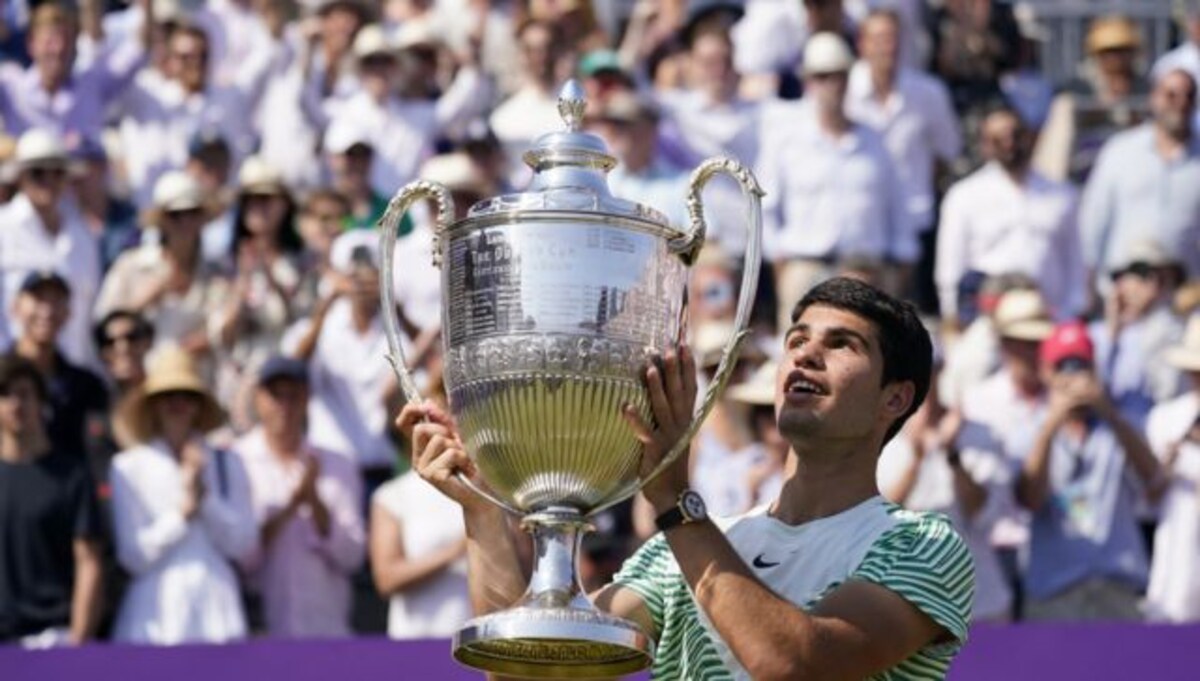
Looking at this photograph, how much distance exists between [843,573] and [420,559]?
175 inches

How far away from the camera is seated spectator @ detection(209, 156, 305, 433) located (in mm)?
11812

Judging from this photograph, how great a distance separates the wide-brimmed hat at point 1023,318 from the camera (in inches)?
438

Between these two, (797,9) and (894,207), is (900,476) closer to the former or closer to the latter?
(894,207)

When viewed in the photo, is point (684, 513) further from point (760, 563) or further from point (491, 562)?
point (491, 562)

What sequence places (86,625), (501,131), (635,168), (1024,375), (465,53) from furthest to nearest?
(465,53), (501,131), (635,168), (1024,375), (86,625)

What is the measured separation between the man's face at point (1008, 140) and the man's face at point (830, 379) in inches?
277

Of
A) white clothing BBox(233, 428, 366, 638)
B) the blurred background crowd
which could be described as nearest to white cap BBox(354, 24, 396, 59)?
the blurred background crowd

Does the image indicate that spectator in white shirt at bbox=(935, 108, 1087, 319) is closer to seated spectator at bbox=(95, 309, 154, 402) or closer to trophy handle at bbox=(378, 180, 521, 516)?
seated spectator at bbox=(95, 309, 154, 402)

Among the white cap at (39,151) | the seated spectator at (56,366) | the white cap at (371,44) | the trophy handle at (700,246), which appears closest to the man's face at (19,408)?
the seated spectator at (56,366)

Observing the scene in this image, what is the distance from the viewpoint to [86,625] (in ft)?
32.4

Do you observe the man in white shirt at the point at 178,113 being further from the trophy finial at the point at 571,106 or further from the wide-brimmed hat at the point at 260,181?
the trophy finial at the point at 571,106

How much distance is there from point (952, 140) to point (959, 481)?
11.1ft

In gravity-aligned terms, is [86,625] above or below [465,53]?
below

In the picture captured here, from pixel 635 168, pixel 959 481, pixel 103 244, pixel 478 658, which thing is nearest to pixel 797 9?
pixel 635 168
